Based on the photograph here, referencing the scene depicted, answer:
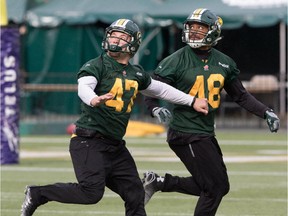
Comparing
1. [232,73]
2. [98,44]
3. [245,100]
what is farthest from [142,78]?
[98,44]

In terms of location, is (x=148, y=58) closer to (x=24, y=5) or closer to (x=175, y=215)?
(x=24, y=5)

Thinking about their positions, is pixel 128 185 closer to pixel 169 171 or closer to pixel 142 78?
pixel 142 78

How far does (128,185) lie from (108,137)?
16.0 inches

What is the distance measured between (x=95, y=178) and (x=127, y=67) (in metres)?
0.92

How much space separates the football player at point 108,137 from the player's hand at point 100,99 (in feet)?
1.09

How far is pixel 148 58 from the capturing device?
84.4ft

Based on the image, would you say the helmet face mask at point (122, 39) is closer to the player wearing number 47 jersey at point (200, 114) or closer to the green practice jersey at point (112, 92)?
the green practice jersey at point (112, 92)

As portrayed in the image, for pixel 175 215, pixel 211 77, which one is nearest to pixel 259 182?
pixel 175 215

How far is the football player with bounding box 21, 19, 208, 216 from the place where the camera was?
27.6ft

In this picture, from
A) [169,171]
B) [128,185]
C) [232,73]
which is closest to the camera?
[128,185]

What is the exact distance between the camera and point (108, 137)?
28.0ft

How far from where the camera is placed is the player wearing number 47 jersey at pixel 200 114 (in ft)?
29.0

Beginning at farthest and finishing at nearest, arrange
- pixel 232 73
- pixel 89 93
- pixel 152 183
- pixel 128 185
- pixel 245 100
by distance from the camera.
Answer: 1. pixel 152 183
2. pixel 245 100
3. pixel 232 73
4. pixel 128 185
5. pixel 89 93

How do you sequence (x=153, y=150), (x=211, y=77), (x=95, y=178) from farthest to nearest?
(x=153, y=150) → (x=211, y=77) → (x=95, y=178)
